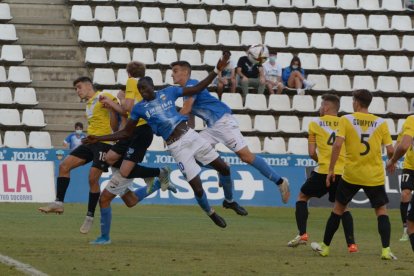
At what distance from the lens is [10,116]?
29.1 meters

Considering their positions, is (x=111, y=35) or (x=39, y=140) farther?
(x=111, y=35)

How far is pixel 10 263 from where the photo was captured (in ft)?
39.0

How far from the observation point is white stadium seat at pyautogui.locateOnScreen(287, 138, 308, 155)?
29594 mm

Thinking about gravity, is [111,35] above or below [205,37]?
above

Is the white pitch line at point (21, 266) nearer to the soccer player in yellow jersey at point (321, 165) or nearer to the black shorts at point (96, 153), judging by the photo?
the black shorts at point (96, 153)

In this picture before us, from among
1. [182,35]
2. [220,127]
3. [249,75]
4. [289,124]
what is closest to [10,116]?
[182,35]

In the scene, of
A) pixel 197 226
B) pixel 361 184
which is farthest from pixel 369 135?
pixel 197 226

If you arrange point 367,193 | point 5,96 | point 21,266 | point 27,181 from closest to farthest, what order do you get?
1. point 21,266
2. point 367,193
3. point 27,181
4. point 5,96

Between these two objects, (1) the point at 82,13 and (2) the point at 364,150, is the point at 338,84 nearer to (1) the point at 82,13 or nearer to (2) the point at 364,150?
(1) the point at 82,13

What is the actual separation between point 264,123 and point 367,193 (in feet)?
54.6

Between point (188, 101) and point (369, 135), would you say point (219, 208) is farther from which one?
point (369, 135)

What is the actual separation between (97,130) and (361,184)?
459 centimetres

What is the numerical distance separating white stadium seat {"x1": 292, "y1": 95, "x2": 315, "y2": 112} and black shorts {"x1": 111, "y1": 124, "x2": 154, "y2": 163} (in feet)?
51.8

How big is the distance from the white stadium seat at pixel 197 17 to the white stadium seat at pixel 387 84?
5580 millimetres
